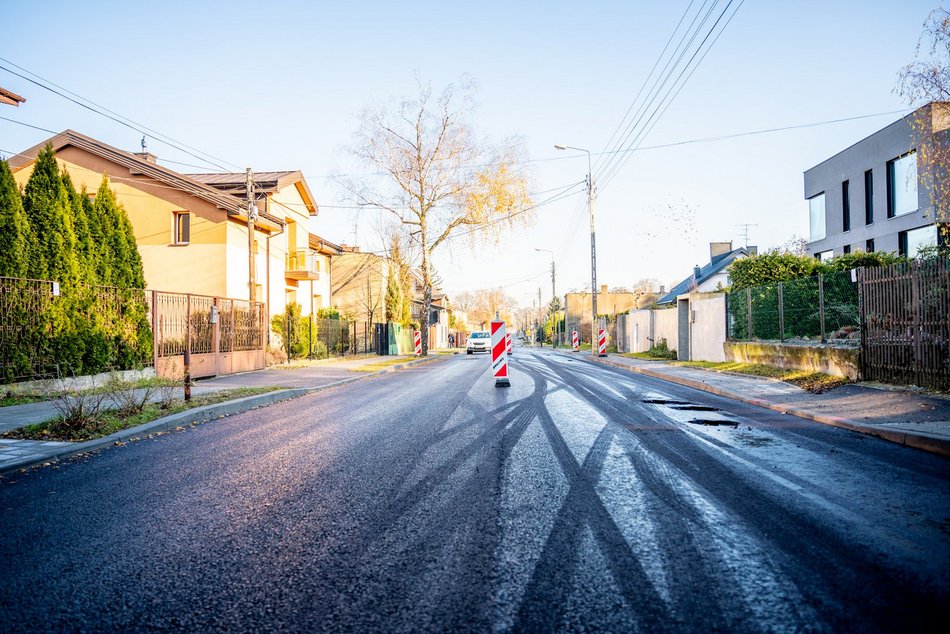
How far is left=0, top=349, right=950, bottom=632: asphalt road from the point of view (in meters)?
2.76

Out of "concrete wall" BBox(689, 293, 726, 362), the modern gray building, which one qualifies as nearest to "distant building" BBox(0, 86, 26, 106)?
"concrete wall" BBox(689, 293, 726, 362)

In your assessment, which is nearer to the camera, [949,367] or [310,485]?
[310,485]

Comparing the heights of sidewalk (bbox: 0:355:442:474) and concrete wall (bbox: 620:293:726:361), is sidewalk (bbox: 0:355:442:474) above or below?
below

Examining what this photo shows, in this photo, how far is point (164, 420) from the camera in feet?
28.1

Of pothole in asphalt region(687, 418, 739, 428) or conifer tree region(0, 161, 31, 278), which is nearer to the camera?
pothole in asphalt region(687, 418, 739, 428)

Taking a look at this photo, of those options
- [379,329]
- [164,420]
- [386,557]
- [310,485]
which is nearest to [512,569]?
[386,557]

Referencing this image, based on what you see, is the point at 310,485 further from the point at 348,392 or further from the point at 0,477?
the point at 348,392

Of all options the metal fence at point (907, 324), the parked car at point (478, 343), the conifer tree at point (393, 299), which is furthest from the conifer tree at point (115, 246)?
the parked car at point (478, 343)

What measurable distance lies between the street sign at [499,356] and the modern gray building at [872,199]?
1646 cm

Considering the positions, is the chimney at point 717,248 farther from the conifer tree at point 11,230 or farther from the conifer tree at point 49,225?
the conifer tree at point 11,230

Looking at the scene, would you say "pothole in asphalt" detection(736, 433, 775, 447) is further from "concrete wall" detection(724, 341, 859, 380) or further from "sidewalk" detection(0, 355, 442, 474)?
"sidewalk" detection(0, 355, 442, 474)

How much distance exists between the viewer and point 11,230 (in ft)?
39.8

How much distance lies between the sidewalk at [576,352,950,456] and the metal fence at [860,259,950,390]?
396 mm

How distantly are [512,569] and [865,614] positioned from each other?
1.63 metres
